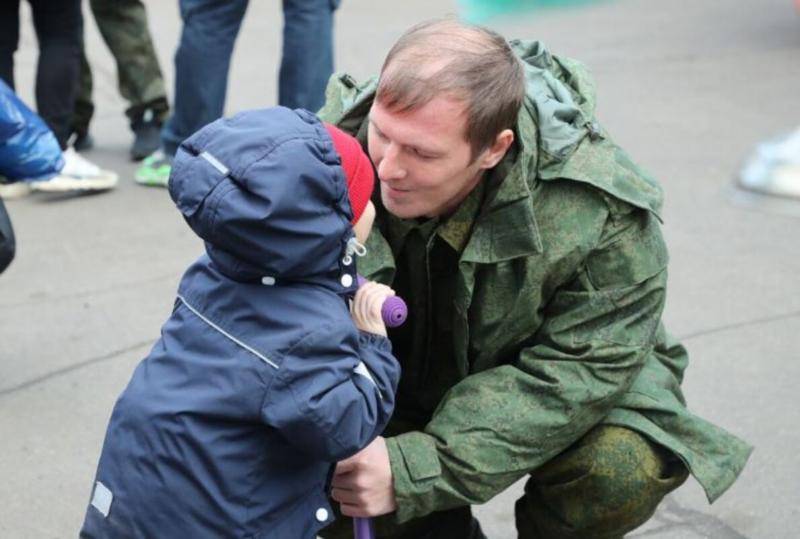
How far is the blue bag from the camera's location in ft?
12.2

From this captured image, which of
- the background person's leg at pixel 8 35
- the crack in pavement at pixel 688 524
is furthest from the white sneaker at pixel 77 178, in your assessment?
the crack in pavement at pixel 688 524

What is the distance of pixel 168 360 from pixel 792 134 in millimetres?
959

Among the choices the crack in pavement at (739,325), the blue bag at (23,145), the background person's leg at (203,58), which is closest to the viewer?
the blue bag at (23,145)

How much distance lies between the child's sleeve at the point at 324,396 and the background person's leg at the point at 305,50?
303 cm

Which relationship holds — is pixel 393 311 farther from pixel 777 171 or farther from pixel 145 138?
pixel 145 138

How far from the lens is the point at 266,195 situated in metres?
1.97

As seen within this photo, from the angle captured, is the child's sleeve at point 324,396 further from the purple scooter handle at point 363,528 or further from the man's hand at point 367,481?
the purple scooter handle at point 363,528

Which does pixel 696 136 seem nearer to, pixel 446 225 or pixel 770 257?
pixel 770 257

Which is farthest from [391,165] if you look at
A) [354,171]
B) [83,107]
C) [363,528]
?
[83,107]

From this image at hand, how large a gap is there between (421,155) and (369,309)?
283mm

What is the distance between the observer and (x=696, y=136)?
5883mm

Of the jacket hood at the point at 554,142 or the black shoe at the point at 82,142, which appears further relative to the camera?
the black shoe at the point at 82,142

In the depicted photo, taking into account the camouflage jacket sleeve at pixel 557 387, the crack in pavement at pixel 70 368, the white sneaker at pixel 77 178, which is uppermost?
the camouflage jacket sleeve at pixel 557 387

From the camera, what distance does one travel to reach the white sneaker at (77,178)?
514 centimetres
